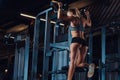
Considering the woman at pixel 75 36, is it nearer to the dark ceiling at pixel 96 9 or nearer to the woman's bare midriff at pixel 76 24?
the woman's bare midriff at pixel 76 24

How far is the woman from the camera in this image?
193 inches

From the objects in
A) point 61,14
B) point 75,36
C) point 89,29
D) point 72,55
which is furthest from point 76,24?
point 89,29

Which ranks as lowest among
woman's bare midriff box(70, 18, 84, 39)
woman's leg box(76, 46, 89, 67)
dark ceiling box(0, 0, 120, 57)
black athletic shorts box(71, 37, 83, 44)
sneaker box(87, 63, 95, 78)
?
sneaker box(87, 63, 95, 78)

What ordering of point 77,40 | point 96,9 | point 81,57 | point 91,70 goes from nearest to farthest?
point 91,70
point 77,40
point 81,57
point 96,9

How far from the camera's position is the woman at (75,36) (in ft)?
16.1

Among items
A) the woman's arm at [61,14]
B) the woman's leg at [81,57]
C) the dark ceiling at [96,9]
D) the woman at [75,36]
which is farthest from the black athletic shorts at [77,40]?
the dark ceiling at [96,9]

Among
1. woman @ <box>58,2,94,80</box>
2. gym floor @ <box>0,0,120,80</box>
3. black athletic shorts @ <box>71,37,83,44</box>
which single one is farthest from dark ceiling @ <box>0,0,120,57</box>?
black athletic shorts @ <box>71,37,83,44</box>

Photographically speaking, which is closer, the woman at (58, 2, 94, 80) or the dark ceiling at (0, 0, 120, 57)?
the woman at (58, 2, 94, 80)

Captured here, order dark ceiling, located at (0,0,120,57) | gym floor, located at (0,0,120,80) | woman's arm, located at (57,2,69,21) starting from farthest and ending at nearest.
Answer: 1. dark ceiling, located at (0,0,120,57)
2. gym floor, located at (0,0,120,80)
3. woman's arm, located at (57,2,69,21)

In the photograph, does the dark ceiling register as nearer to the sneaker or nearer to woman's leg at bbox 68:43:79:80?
woman's leg at bbox 68:43:79:80

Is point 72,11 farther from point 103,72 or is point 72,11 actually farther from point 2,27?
point 2,27

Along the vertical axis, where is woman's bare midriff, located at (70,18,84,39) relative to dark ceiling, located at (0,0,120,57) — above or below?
below

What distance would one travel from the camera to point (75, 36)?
496 cm

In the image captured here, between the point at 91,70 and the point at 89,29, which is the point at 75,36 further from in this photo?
the point at 89,29
